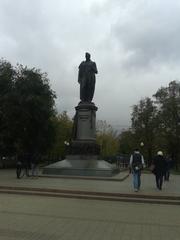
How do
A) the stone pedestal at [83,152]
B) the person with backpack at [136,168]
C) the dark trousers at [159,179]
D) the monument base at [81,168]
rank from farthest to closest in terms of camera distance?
the stone pedestal at [83,152]
the monument base at [81,168]
the dark trousers at [159,179]
the person with backpack at [136,168]

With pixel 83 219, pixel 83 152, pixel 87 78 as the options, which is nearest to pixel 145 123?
pixel 87 78

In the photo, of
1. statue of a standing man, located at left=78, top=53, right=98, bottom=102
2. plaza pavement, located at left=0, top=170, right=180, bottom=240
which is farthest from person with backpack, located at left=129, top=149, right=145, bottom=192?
statue of a standing man, located at left=78, top=53, right=98, bottom=102

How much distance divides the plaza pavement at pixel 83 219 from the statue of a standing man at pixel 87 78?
14363 millimetres

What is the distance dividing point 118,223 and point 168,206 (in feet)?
16.2

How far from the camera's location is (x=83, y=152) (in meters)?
30.5

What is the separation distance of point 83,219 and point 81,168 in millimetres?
15950

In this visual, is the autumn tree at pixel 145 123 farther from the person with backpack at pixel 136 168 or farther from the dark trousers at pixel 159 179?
the person with backpack at pixel 136 168

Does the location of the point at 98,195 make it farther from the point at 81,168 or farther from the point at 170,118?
the point at 170,118

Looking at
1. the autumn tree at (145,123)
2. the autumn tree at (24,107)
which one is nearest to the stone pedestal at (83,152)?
the autumn tree at (24,107)

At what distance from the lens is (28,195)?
18.8 metres

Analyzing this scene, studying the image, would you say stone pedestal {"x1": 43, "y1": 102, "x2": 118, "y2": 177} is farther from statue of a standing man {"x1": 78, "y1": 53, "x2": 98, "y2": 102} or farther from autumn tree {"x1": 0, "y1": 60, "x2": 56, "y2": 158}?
autumn tree {"x1": 0, "y1": 60, "x2": 56, "y2": 158}

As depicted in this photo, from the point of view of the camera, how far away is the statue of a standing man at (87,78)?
31.9 meters

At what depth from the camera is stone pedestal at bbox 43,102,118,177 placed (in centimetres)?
2889

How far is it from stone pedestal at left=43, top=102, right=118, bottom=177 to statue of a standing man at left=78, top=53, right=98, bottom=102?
781 mm
